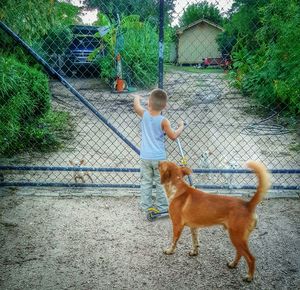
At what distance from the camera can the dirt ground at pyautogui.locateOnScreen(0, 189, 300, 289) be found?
9.57 ft

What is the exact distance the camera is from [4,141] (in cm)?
550

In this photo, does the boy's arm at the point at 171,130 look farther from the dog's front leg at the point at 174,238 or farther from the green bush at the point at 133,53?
the green bush at the point at 133,53

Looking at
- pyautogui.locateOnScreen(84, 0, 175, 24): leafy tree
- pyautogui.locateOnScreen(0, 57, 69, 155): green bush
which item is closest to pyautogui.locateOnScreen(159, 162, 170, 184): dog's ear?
pyautogui.locateOnScreen(0, 57, 69, 155): green bush

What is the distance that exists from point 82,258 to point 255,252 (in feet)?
5.69

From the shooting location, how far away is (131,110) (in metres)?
11.0

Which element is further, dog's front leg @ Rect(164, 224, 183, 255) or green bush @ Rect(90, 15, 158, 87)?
green bush @ Rect(90, 15, 158, 87)

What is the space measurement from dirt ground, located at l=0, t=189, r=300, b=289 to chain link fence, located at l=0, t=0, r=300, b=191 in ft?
1.73

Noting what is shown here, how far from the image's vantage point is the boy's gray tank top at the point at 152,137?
356 cm

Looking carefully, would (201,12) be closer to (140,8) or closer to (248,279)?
(140,8)

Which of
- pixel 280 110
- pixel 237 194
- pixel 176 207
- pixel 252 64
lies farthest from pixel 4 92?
pixel 252 64

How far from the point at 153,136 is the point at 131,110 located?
7.48 m

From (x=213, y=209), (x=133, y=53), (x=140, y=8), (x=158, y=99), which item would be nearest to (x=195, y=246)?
(x=213, y=209)

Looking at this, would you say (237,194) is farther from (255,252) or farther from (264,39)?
(264,39)

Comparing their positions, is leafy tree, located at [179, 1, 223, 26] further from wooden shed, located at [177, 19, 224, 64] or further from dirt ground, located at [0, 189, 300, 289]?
dirt ground, located at [0, 189, 300, 289]
